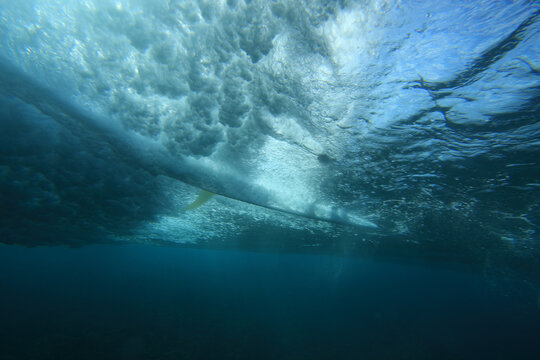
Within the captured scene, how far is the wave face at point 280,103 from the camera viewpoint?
164 inches

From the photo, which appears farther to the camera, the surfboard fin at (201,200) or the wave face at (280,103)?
the surfboard fin at (201,200)

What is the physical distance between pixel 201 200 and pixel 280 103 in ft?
32.5

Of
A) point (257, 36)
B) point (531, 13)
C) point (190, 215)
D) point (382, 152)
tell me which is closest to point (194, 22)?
point (257, 36)

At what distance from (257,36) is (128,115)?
17.1ft

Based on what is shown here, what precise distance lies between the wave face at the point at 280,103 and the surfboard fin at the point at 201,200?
967 millimetres

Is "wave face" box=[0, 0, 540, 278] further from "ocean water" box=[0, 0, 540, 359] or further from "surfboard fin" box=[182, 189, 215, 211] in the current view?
"surfboard fin" box=[182, 189, 215, 211]

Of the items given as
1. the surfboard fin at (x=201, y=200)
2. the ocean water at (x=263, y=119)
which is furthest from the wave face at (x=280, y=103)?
the surfboard fin at (x=201, y=200)

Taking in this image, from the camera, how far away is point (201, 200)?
45.9ft

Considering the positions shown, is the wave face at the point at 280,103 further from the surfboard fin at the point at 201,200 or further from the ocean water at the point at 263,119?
the surfboard fin at the point at 201,200

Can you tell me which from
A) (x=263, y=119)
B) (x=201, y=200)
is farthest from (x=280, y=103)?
(x=201, y=200)

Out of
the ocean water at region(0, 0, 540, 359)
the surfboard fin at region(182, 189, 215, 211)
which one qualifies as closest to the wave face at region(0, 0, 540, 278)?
the ocean water at region(0, 0, 540, 359)

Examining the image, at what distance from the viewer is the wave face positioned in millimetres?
4164

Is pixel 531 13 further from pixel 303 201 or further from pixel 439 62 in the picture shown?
pixel 303 201

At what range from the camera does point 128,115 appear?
718 centimetres
